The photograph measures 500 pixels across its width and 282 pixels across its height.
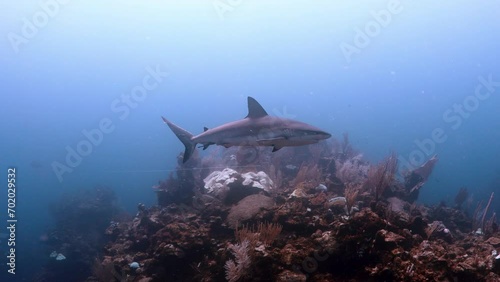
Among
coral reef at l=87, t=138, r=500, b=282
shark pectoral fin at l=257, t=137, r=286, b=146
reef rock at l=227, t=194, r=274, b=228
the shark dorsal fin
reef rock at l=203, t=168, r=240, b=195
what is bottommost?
coral reef at l=87, t=138, r=500, b=282

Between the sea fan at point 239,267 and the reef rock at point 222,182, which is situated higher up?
the reef rock at point 222,182

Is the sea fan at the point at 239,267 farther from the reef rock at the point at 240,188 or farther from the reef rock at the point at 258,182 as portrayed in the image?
the reef rock at the point at 258,182

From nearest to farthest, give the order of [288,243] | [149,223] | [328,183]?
[288,243], [149,223], [328,183]

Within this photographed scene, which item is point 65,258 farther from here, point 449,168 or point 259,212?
point 449,168

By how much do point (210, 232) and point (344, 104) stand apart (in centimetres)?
18139

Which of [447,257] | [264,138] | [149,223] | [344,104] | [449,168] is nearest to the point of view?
[447,257]

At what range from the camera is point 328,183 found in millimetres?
12156

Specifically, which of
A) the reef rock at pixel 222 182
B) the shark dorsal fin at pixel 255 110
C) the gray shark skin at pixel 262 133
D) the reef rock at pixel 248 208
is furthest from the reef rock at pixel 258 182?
the shark dorsal fin at pixel 255 110

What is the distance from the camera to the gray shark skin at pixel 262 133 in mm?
6879

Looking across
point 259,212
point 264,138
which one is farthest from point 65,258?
point 264,138

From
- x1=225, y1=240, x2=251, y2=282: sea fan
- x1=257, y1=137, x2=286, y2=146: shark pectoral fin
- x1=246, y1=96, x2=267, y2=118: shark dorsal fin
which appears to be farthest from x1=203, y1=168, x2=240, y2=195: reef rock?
x1=225, y1=240, x2=251, y2=282: sea fan

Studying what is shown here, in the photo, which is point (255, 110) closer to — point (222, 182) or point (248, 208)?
point (248, 208)

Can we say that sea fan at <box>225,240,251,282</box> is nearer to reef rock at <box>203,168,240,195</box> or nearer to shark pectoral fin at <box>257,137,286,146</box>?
shark pectoral fin at <box>257,137,286,146</box>

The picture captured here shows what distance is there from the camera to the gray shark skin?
6879 mm
